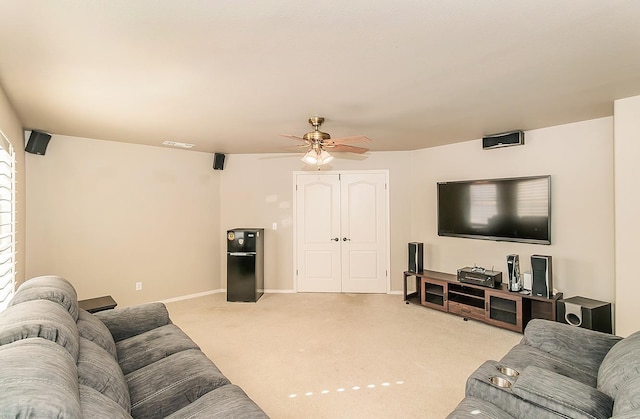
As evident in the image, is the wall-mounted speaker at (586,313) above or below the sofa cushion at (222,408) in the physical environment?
below

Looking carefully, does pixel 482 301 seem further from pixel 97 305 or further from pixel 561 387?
pixel 97 305

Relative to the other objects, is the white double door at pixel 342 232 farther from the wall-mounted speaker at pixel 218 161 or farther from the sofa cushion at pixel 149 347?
the sofa cushion at pixel 149 347

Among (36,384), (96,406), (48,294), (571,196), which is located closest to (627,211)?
(571,196)

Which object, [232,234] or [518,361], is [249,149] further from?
[518,361]

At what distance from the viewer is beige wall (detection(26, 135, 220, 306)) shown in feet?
13.8

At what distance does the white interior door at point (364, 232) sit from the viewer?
18.5ft

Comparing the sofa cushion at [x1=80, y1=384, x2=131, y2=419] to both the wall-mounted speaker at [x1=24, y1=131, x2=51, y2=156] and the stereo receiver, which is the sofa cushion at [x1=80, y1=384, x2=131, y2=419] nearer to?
the wall-mounted speaker at [x1=24, y1=131, x2=51, y2=156]

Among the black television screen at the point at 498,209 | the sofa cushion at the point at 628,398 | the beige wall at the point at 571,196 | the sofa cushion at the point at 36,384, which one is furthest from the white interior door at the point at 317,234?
the sofa cushion at the point at 36,384

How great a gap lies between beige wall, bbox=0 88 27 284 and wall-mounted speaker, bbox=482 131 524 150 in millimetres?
5019

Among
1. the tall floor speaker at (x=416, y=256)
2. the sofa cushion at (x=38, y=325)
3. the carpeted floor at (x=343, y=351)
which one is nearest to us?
the sofa cushion at (x=38, y=325)

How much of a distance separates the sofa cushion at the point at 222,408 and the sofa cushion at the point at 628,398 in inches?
17.1

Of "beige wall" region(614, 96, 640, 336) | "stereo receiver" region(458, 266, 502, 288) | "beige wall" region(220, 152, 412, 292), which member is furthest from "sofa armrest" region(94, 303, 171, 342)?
"beige wall" region(614, 96, 640, 336)

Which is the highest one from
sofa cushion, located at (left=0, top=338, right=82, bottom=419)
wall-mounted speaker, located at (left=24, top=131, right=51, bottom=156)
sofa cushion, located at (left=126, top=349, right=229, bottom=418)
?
wall-mounted speaker, located at (left=24, top=131, right=51, bottom=156)

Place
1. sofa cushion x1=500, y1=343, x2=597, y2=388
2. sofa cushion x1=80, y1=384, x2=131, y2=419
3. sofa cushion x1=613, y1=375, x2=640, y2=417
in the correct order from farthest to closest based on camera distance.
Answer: sofa cushion x1=500, y1=343, x2=597, y2=388
sofa cushion x1=613, y1=375, x2=640, y2=417
sofa cushion x1=80, y1=384, x2=131, y2=419
